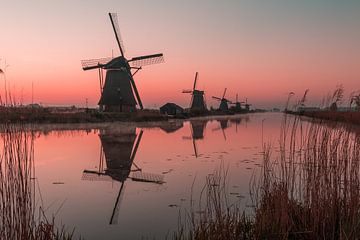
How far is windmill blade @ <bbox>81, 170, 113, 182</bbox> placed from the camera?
947 cm

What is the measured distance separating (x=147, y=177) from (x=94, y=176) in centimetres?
164

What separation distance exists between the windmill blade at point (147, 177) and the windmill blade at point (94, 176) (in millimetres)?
716

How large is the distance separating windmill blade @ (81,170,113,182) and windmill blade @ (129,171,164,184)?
28.2 inches

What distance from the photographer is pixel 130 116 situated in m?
40.0

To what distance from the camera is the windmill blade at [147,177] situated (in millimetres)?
9266

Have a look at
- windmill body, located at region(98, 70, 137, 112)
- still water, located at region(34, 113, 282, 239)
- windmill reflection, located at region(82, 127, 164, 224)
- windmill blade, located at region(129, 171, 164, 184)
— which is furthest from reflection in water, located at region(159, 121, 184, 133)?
windmill blade, located at region(129, 171, 164, 184)

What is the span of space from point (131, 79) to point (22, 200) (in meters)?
39.5

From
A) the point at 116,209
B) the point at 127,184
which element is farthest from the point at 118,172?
the point at 116,209

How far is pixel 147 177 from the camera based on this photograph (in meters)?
9.55

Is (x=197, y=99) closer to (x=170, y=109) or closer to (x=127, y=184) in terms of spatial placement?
→ (x=170, y=109)

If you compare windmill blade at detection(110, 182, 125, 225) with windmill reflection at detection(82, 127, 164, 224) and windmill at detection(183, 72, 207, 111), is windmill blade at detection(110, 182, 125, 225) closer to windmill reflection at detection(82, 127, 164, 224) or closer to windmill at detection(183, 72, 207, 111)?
windmill reflection at detection(82, 127, 164, 224)

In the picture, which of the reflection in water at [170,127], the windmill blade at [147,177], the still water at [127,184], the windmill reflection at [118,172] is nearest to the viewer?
the still water at [127,184]

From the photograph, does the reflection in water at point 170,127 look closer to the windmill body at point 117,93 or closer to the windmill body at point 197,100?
the windmill body at point 117,93

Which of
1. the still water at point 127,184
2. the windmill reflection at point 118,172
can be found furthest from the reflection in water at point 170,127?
the windmill reflection at point 118,172
